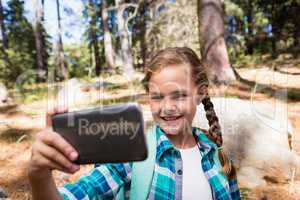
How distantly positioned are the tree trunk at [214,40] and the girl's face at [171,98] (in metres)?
7.09

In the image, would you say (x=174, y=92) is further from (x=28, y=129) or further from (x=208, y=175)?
(x=28, y=129)

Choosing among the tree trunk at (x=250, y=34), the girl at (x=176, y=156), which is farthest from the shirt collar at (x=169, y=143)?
the tree trunk at (x=250, y=34)

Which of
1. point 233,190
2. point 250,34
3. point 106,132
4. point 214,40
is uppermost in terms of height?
point 250,34

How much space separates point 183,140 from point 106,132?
984 mm

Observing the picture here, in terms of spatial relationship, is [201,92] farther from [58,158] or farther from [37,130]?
[37,130]

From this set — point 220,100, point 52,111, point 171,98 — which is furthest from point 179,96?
point 220,100

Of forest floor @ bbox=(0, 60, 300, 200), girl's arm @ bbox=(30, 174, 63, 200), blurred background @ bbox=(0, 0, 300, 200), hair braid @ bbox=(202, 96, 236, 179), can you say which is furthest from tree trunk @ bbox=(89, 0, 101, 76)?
girl's arm @ bbox=(30, 174, 63, 200)

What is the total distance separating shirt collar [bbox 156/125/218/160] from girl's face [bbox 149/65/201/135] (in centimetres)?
7

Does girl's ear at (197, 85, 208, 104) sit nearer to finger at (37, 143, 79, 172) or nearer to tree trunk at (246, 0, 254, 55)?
finger at (37, 143, 79, 172)

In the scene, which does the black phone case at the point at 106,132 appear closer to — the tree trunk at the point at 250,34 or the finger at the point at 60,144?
Answer: the finger at the point at 60,144

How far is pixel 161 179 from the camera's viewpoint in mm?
1711

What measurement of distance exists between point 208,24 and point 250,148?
4.78 m

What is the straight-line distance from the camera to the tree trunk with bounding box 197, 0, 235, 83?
9.07 meters

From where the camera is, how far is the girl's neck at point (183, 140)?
202 centimetres
